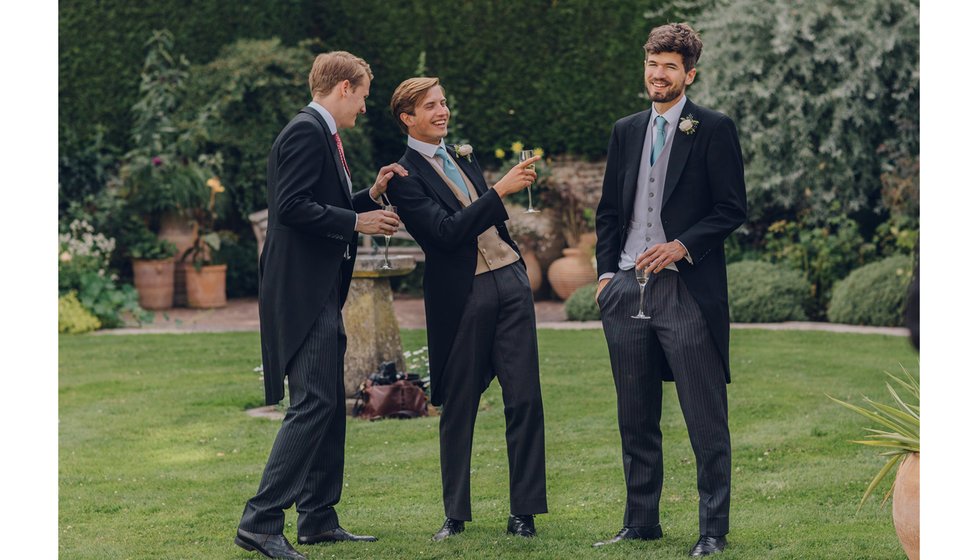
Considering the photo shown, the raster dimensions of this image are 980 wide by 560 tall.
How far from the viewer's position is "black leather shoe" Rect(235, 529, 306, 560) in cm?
359

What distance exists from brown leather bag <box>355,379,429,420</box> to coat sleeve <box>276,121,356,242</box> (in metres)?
2.75

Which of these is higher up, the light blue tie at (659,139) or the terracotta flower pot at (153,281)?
the light blue tie at (659,139)

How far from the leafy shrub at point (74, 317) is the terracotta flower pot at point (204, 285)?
1674mm

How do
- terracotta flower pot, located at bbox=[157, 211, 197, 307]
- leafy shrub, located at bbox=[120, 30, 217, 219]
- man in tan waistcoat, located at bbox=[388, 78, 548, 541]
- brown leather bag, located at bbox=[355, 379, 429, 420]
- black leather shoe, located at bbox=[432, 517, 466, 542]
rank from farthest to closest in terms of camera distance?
terracotta flower pot, located at bbox=[157, 211, 197, 307] < leafy shrub, located at bbox=[120, 30, 217, 219] < brown leather bag, located at bbox=[355, 379, 429, 420] < black leather shoe, located at bbox=[432, 517, 466, 542] < man in tan waistcoat, located at bbox=[388, 78, 548, 541]

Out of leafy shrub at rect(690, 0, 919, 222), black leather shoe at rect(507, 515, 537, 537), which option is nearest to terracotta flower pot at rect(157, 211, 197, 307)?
leafy shrub at rect(690, 0, 919, 222)

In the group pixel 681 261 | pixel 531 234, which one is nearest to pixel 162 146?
pixel 531 234

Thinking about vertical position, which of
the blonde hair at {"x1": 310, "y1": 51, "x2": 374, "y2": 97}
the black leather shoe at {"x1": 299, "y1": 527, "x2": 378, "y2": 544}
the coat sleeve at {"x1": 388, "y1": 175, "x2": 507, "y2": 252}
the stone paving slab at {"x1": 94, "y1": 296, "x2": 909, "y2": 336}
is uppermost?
the blonde hair at {"x1": 310, "y1": 51, "x2": 374, "y2": 97}

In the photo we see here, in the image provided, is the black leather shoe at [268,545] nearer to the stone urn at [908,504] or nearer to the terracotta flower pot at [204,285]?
the stone urn at [908,504]

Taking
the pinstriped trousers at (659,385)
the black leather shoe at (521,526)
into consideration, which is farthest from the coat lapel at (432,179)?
the black leather shoe at (521,526)

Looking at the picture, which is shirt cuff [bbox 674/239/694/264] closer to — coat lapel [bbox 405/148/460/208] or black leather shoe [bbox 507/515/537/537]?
coat lapel [bbox 405/148/460/208]

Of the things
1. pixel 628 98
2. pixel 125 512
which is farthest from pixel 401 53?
pixel 125 512

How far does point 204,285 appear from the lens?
1169 cm

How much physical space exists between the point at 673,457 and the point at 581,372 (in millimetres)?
2349

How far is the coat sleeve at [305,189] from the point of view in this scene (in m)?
3.56
